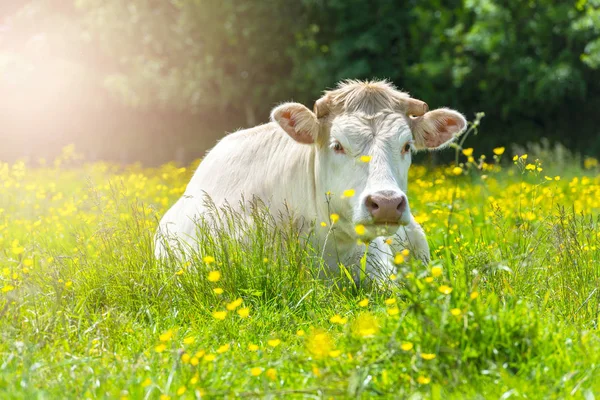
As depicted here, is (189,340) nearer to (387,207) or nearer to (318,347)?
(318,347)

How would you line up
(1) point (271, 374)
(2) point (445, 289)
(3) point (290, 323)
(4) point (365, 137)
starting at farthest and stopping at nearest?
1. (4) point (365, 137)
2. (3) point (290, 323)
3. (2) point (445, 289)
4. (1) point (271, 374)

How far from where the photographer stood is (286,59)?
64.3ft

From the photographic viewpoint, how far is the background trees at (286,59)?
16547 millimetres

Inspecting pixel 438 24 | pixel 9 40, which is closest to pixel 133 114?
pixel 9 40

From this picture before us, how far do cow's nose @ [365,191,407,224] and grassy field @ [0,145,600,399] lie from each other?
352 millimetres

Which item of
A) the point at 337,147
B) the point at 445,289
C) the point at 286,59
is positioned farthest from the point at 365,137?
the point at 286,59

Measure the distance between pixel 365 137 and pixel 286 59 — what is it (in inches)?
586

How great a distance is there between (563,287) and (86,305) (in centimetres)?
263

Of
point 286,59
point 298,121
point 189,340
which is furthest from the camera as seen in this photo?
point 286,59

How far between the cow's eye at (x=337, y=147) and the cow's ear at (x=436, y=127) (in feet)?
1.98

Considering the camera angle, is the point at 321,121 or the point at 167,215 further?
the point at 167,215

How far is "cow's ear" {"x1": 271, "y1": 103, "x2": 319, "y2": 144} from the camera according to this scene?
528cm

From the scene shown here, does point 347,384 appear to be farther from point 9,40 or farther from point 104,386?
point 9,40

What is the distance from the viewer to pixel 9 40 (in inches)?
925
